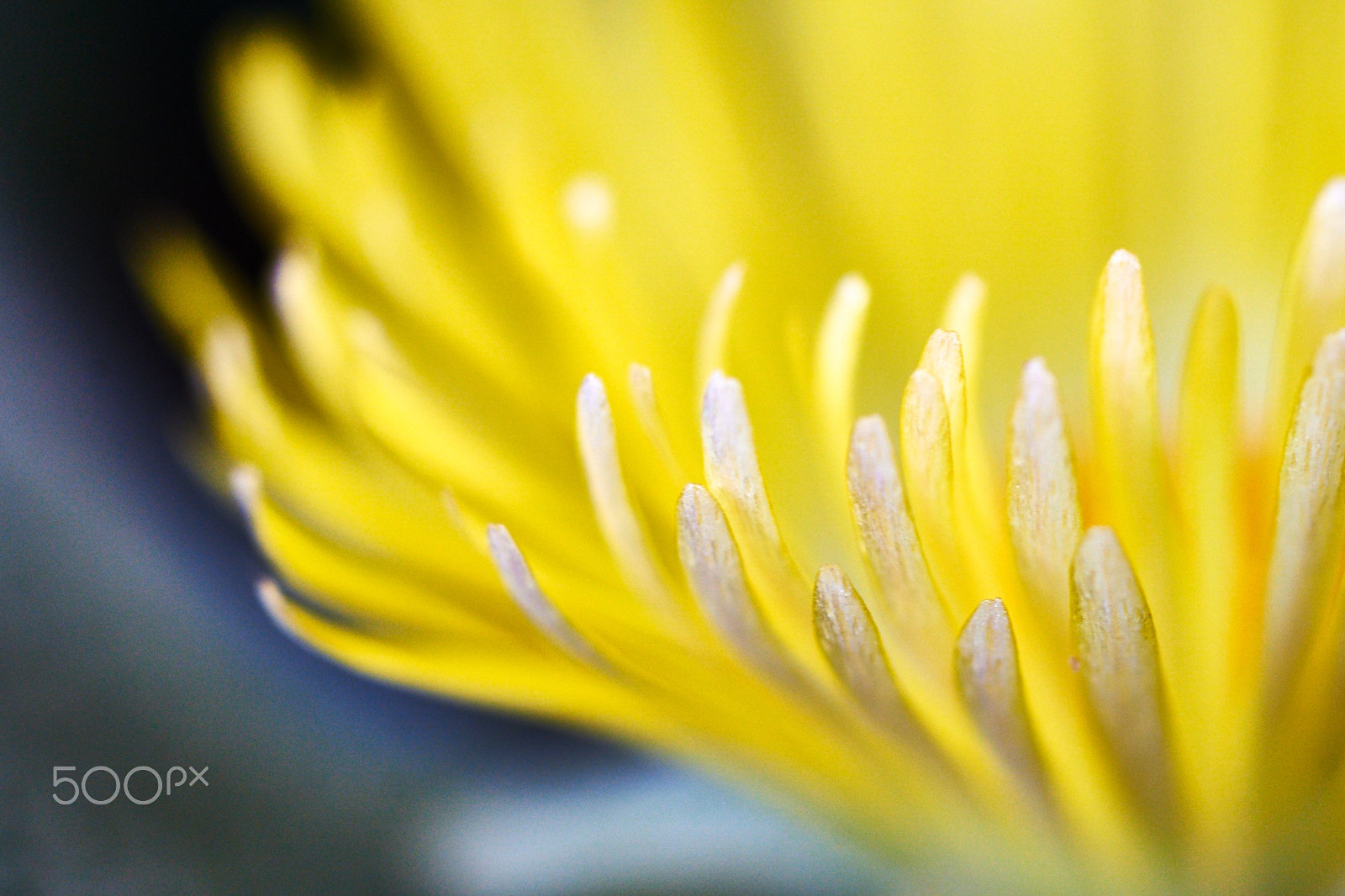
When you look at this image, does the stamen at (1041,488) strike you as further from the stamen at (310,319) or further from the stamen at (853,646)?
the stamen at (310,319)

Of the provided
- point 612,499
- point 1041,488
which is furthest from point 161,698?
point 1041,488

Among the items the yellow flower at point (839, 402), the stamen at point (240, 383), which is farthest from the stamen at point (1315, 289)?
the stamen at point (240, 383)

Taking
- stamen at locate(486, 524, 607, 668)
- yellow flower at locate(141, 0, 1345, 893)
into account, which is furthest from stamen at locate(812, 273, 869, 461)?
stamen at locate(486, 524, 607, 668)

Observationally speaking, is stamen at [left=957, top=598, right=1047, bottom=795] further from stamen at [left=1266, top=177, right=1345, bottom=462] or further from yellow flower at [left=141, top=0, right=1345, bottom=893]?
stamen at [left=1266, top=177, right=1345, bottom=462]

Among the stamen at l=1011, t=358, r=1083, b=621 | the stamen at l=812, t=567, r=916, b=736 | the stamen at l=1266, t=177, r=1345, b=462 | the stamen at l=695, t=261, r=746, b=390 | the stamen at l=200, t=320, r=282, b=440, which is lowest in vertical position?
the stamen at l=812, t=567, r=916, b=736

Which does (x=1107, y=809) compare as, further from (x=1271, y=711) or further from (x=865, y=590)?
(x=865, y=590)

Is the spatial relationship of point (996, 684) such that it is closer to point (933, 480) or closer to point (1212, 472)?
point (933, 480)
